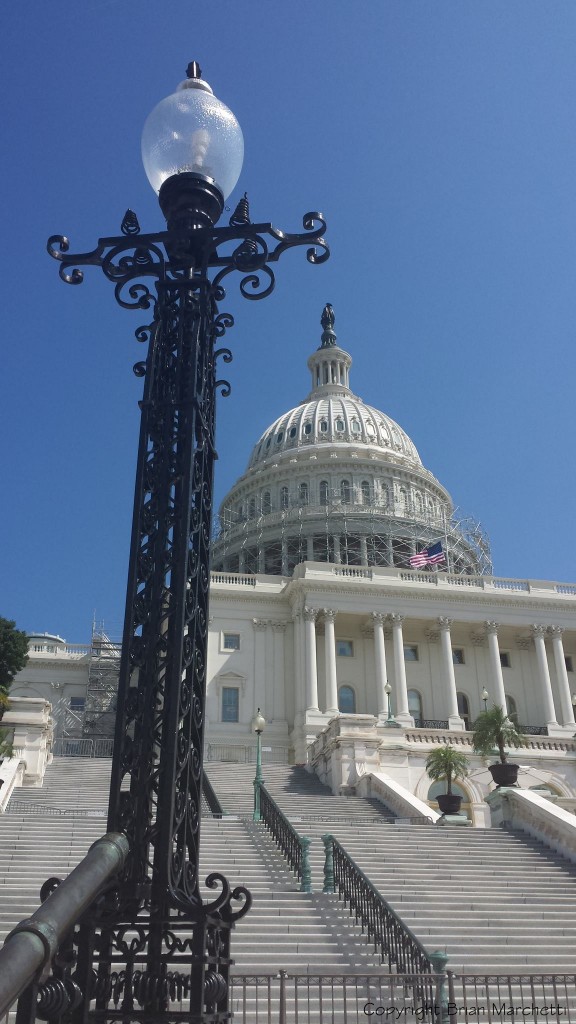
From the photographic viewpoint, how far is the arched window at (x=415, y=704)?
59344mm

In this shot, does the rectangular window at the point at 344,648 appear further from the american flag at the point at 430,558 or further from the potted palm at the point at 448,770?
the potted palm at the point at 448,770

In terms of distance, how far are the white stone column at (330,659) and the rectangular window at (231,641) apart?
5606 mm

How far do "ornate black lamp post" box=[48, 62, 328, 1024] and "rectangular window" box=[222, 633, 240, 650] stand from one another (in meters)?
51.8

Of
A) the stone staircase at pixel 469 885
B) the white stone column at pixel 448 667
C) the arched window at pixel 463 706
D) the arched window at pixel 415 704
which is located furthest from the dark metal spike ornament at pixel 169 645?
the arched window at pixel 463 706

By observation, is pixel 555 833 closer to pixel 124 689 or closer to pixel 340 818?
pixel 340 818

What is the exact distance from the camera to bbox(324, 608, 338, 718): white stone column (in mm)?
55906

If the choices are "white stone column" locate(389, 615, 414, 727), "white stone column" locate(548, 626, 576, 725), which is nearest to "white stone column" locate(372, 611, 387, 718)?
"white stone column" locate(389, 615, 414, 727)

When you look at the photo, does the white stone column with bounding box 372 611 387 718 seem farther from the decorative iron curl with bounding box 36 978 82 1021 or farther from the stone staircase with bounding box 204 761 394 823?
the decorative iron curl with bounding box 36 978 82 1021

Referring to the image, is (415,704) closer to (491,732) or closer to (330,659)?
(330,659)

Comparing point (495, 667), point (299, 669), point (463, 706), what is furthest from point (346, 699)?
point (495, 667)

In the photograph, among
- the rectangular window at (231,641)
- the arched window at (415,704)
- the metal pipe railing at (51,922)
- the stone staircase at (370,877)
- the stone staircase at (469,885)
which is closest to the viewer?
the metal pipe railing at (51,922)

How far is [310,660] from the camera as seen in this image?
56594mm

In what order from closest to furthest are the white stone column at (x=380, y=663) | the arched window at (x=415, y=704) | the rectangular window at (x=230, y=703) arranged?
the white stone column at (x=380, y=663), the rectangular window at (x=230, y=703), the arched window at (x=415, y=704)

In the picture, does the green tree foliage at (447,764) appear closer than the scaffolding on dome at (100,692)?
Yes
